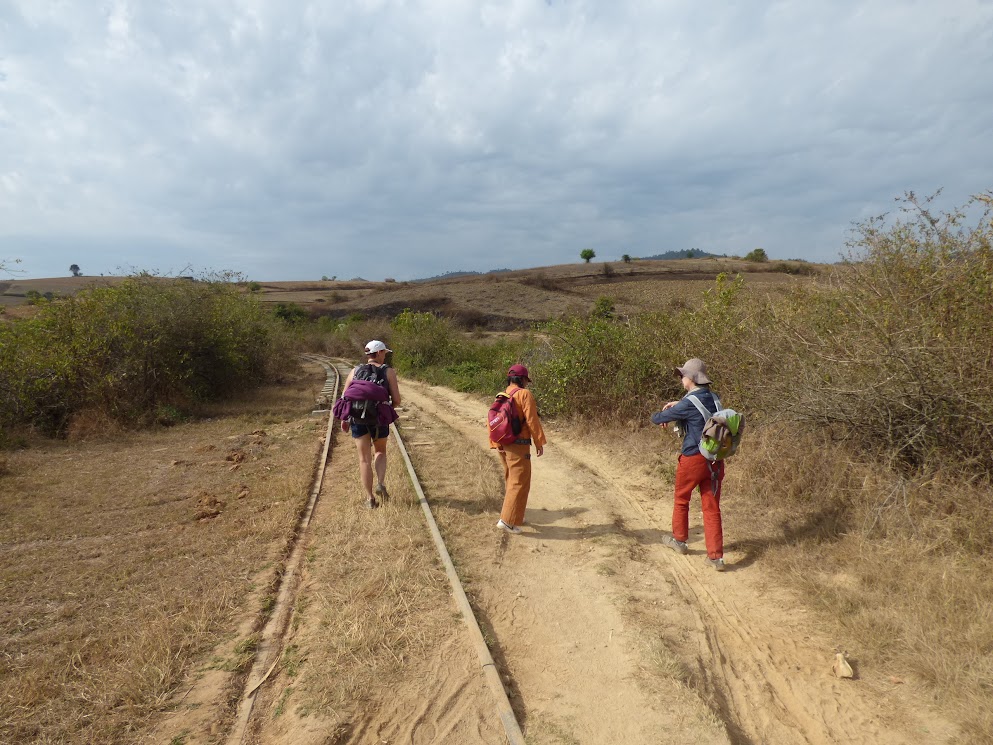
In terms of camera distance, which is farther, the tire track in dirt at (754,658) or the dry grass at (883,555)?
the dry grass at (883,555)

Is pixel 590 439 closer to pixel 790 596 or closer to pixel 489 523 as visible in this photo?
pixel 489 523

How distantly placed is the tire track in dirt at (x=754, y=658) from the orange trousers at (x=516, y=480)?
38 cm

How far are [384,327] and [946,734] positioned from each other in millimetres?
30869

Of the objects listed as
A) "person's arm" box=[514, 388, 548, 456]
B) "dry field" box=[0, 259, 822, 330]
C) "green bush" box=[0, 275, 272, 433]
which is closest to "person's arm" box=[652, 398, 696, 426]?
"person's arm" box=[514, 388, 548, 456]

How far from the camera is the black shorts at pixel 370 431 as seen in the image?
6.09m

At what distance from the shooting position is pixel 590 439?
9.70m

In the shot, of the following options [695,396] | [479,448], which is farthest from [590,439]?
[695,396]

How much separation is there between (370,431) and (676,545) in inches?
135

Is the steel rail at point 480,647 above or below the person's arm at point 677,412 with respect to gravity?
below

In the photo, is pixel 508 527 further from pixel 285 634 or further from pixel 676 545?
pixel 285 634

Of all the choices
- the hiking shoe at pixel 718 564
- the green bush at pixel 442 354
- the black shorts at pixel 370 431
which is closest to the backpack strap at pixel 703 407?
the hiking shoe at pixel 718 564

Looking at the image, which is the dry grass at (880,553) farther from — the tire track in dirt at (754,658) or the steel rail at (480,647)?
the steel rail at (480,647)

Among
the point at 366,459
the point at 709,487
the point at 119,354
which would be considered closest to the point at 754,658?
the point at 709,487

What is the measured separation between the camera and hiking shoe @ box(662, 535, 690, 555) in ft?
17.3
